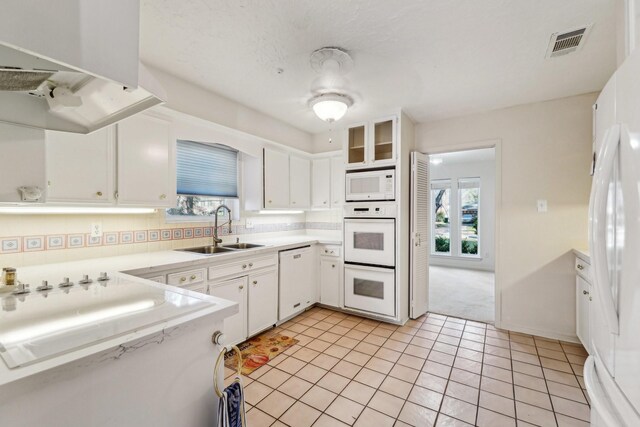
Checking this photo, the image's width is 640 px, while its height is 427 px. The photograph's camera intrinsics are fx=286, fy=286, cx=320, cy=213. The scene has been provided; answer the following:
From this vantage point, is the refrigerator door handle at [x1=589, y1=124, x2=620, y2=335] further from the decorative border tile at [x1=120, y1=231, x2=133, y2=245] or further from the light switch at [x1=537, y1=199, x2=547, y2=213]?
the decorative border tile at [x1=120, y1=231, x2=133, y2=245]

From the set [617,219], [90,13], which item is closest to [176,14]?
[90,13]

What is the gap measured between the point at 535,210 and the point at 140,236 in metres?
3.97

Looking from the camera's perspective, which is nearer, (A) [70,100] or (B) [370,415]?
(A) [70,100]

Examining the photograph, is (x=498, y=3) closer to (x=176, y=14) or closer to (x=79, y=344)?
(x=176, y=14)

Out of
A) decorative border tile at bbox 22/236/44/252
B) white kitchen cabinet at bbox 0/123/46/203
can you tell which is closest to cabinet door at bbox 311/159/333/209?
decorative border tile at bbox 22/236/44/252

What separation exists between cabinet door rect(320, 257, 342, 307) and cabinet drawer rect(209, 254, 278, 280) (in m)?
0.89

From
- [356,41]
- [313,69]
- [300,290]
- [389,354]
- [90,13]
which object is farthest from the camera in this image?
[300,290]

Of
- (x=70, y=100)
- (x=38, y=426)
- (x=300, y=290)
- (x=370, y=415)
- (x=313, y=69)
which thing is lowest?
(x=370, y=415)

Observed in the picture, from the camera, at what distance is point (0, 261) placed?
1782 millimetres

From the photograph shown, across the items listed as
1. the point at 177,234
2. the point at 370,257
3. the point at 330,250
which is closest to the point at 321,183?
the point at 330,250

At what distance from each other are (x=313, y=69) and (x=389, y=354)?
262 cm

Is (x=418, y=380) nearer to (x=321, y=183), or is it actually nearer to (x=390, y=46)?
(x=390, y=46)

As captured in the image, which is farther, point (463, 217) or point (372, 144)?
point (463, 217)

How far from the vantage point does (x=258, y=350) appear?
106 inches
